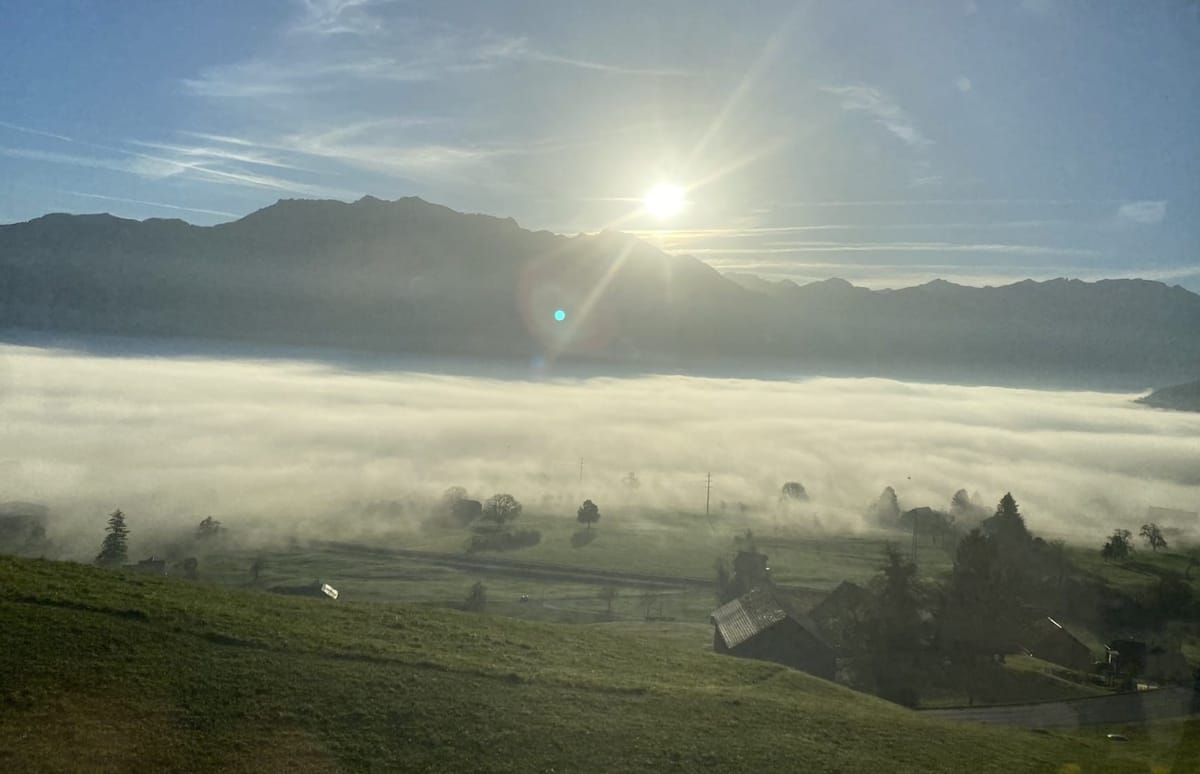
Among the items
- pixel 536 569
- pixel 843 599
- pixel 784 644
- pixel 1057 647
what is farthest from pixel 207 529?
pixel 1057 647

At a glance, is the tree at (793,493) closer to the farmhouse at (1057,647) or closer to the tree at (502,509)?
the tree at (502,509)

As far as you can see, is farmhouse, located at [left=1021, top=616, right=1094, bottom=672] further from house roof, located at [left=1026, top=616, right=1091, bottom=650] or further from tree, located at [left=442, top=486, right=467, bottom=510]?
tree, located at [left=442, top=486, right=467, bottom=510]

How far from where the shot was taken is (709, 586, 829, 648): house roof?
1810 inches

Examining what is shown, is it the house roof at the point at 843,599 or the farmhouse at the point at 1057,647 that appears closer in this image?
the farmhouse at the point at 1057,647

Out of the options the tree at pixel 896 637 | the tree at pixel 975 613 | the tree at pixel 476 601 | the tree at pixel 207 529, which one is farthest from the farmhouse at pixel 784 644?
the tree at pixel 207 529

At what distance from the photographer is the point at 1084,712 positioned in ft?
131

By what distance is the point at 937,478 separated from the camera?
167m

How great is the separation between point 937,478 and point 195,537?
481 ft

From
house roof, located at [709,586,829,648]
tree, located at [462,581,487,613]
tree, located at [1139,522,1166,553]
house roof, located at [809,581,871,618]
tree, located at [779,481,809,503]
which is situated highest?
tree, located at [779,481,809,503]

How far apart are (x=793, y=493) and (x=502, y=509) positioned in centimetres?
6362

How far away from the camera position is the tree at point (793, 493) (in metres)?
153

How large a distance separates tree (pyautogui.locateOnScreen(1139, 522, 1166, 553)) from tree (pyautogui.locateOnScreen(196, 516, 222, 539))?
13800 centimetres

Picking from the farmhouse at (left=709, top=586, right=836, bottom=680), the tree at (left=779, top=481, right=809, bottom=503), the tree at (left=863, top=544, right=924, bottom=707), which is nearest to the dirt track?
the tree at (left=863, top=544, right=924, bottom=707)

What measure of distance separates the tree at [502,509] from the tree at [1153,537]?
97248 millimetres
